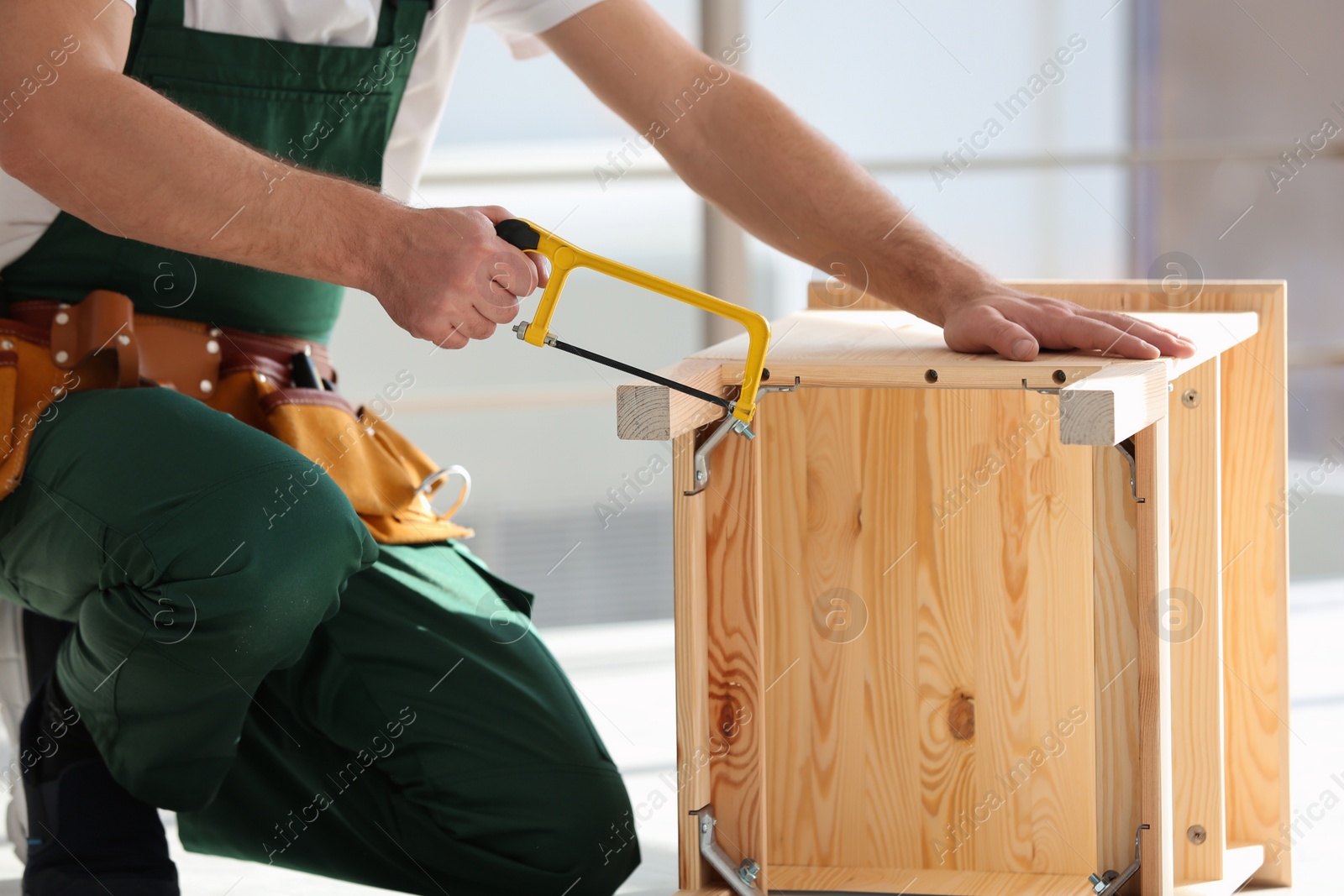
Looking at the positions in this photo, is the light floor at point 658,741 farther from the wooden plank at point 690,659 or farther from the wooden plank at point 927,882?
the wooden plank at point 690,659

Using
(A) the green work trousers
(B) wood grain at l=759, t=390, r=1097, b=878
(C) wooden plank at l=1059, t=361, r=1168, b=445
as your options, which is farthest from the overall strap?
(C) wooden plank at l=1059, t=361, r=1168, b=445

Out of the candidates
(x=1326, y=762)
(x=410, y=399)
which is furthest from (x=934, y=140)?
(x=1326, y=762)

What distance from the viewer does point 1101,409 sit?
896mm

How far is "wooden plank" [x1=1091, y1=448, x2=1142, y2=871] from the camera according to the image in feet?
3.75

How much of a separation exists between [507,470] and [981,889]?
222 inches

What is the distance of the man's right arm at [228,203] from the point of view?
97 centimetres

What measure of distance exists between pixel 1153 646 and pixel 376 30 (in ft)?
3.02

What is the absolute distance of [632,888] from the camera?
4.48 feet

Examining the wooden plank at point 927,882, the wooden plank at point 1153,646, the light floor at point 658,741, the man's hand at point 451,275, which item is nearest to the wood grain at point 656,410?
the man's hand at point 451,275

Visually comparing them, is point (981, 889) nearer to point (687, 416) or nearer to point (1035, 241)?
point (687, 416)

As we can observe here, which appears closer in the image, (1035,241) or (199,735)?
(199,735)

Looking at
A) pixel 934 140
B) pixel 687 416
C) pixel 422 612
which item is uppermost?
pixel 934 140

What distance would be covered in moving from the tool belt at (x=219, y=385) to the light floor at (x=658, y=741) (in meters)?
0.40

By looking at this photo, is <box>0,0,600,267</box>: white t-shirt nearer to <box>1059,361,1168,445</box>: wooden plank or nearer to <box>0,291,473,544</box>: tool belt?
<box>0,291,473,544</box>: tool belt
